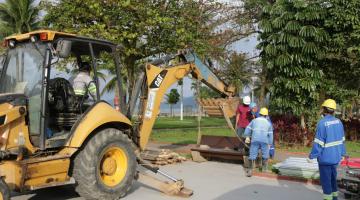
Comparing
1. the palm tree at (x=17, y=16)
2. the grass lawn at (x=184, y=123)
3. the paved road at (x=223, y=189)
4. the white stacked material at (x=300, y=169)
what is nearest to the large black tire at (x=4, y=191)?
the paved road at (x=223, y=189)

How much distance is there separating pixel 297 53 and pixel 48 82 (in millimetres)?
11869

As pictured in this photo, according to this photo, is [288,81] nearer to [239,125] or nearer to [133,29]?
[239,125]

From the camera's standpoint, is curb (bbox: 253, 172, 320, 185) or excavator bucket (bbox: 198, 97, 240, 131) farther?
excavator bucket (bbox: 198, 97, 240, 131)

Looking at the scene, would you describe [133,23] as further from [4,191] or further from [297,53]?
[4,191]

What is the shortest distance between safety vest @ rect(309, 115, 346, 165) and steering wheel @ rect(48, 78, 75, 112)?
4405mm

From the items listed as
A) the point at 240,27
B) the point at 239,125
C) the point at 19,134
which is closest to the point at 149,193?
the point at 19,134

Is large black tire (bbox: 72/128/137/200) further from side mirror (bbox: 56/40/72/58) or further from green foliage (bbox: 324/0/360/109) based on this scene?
green foliage (bbox: 324/0/360/109)

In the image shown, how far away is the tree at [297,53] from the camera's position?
17828mm

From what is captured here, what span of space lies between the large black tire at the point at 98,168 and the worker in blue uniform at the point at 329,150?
350cm

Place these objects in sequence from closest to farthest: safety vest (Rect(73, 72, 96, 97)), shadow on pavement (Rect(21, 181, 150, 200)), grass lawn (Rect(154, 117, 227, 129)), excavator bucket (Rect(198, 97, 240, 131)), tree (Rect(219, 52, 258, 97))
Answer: safety vest (Rect(73, 72, 96, 97)), shadow on pavement (Rect(21, 181, 150, 200)), excavator bucket (Rect(198, 97, 240, 131)), tree (Rect(219, 52, 258, 97)), grass lawn (Rect(154, 117, 227, 129))

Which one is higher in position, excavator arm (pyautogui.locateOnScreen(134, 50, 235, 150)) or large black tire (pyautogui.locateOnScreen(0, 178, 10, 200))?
excavator arm (pyautogui.locateOnScreen(134, 50, 235, 150))

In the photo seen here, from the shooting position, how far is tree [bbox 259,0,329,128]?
1783cm

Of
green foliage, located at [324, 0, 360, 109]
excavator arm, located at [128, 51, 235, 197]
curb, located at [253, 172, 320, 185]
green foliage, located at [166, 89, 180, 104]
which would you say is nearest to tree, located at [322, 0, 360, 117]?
green foliage, located at [324, 0, 360, 109]

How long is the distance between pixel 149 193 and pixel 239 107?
4827 millimetres
